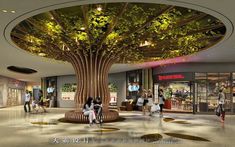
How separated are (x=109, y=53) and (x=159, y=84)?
6.80 metres

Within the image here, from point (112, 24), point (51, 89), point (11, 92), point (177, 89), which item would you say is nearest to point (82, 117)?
point (112, 24)

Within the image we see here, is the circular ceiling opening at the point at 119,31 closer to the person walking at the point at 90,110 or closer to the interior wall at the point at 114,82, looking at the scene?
the person walking at the point at 90,110

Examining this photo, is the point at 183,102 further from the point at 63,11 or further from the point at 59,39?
the point at 63,11

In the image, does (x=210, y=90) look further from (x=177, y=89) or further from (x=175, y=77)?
(x=175, y=77)

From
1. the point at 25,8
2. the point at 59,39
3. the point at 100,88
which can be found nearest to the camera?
the point at 25,8

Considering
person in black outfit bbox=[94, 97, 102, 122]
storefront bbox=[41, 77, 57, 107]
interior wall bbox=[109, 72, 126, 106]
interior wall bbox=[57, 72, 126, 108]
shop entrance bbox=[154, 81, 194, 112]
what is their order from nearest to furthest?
person in black outfit bbox=[94, 97, 102, 122]
shop entrance bbox=[154, 81, 194, 112]
interior wall bbox=[109, 72, 126, 106]
interior wall bbox=[57, 72, 126, 108]
storefront bbox=[41, 77, 57, 107]

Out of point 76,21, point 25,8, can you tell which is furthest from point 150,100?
point 25,8

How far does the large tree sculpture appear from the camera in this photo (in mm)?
7797

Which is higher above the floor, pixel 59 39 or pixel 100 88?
pixel 59 39

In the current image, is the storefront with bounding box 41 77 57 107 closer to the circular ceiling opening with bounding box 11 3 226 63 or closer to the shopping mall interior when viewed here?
the shopping mall interior

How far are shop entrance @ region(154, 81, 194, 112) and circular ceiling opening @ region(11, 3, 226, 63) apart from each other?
379cm

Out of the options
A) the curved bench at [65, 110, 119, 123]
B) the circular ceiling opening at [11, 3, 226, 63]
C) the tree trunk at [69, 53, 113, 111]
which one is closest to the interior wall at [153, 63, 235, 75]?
the circular ceiling opening at [11, 3, 226, 63]

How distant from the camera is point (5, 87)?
26234 millimetres

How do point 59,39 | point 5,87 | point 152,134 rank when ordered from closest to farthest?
point 152,134 < point 59,39 < point 5,87
